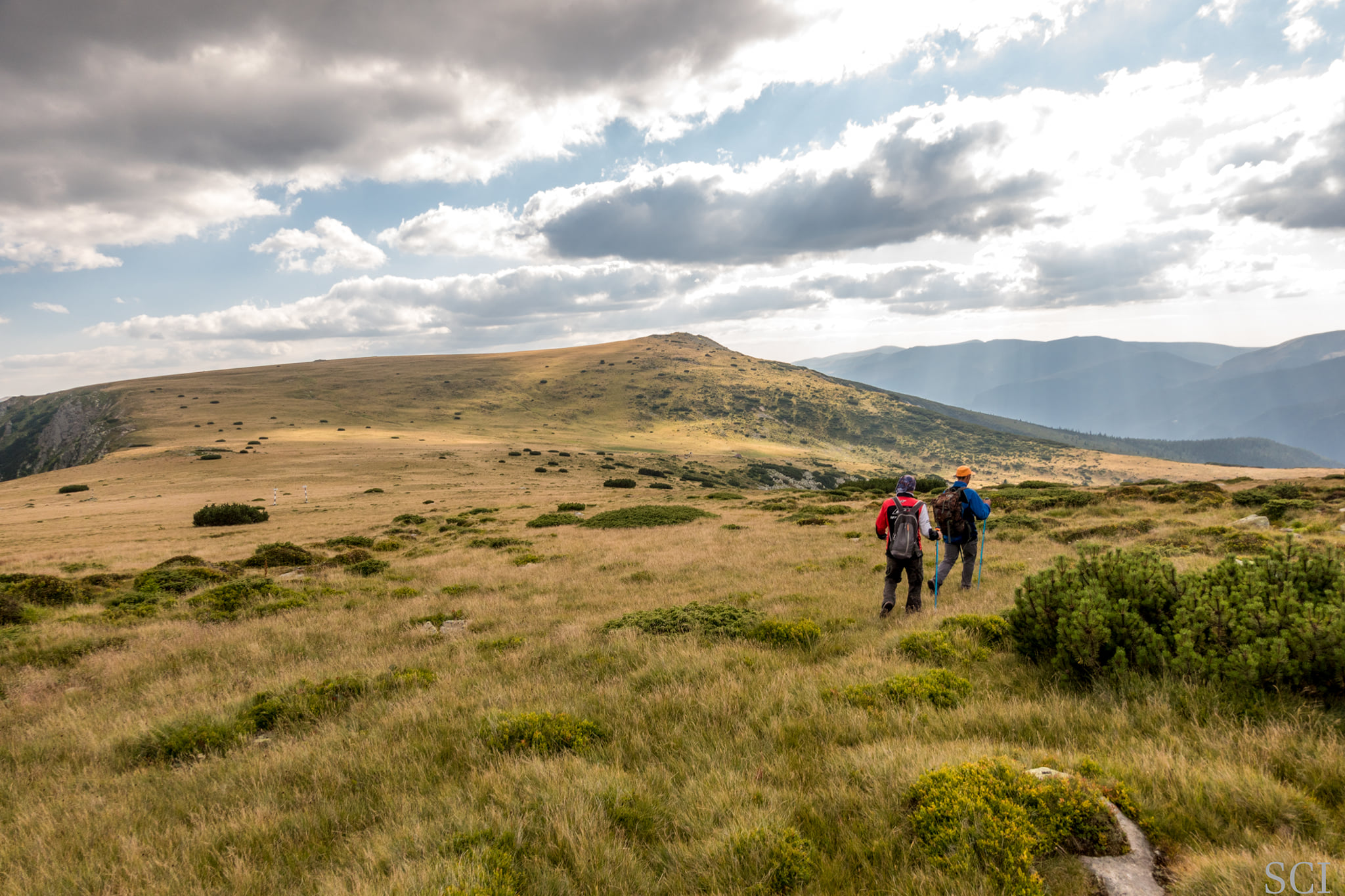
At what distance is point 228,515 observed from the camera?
30.6m

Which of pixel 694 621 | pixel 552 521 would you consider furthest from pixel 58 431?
pixel 694 621

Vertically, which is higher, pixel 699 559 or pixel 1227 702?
pixel 1227 702

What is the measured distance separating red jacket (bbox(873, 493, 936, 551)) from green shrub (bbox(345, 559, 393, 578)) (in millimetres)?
14043

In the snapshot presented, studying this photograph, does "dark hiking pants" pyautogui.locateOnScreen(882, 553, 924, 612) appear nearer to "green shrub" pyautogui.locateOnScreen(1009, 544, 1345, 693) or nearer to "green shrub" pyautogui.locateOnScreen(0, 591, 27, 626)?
"green shrub" pyautogui.locateOnScreen(1009, 544, 1345, 693)

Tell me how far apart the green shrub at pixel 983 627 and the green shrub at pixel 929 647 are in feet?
1.78

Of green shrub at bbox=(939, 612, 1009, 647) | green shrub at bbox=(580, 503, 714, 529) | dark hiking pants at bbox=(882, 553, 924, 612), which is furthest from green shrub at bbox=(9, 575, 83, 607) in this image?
green shrub at bbox=(939, 612, 1009, 647)

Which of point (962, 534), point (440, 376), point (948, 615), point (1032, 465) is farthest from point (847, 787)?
point (440, 376)

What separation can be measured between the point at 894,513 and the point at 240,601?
14.2m

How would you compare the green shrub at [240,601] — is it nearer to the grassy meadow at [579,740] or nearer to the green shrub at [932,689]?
the grassy meadow at [579,740]

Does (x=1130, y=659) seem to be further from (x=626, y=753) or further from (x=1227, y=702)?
(x=626, y=753)

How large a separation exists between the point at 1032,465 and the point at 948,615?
570 feet

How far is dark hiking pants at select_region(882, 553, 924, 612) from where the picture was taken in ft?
30.8

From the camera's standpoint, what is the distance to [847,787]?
397 cm

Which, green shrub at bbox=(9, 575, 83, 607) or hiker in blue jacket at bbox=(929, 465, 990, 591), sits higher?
hiker in blue jacket at bbox=(929, 465, 990, 591)
